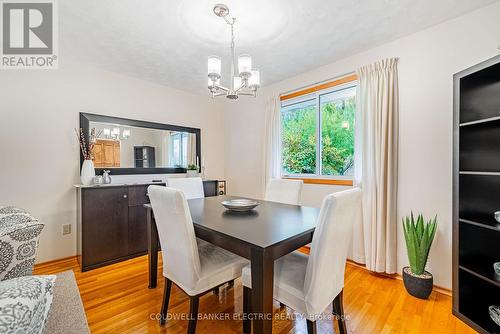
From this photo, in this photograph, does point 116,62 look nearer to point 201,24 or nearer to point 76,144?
point 76,144

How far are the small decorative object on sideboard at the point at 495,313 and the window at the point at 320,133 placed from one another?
151 centimetres

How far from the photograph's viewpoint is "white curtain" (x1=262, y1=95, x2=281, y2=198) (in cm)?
334

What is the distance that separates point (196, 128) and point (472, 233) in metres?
3.60

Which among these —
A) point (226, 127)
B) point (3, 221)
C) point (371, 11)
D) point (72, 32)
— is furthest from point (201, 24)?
point (226, 127)

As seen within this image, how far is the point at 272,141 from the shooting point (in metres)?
3.36

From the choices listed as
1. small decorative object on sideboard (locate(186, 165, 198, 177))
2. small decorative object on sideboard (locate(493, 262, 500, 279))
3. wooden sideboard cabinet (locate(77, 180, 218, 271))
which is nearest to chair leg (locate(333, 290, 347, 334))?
small decorative object on sideboard (locate(493, 262, 500, 279))

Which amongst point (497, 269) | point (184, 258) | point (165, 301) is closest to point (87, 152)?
point (165, 301)

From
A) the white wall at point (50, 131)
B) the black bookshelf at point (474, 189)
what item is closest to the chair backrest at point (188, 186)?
the white wall at point (50, 131)

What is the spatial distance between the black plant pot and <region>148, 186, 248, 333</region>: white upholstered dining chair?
1.48 metres

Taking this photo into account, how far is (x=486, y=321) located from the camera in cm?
150

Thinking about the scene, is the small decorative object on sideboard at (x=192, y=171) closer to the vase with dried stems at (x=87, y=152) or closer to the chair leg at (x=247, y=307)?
the vase with dried stems at (x=87, y=152)

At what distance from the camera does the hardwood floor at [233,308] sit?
5.18 ft

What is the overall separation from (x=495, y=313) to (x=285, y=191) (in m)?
1.70

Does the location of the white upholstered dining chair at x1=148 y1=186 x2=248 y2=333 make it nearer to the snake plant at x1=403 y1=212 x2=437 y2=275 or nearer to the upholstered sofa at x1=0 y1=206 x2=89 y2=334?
the upholstered sofa at x1=0 y1=206 x2=89 y2=334
